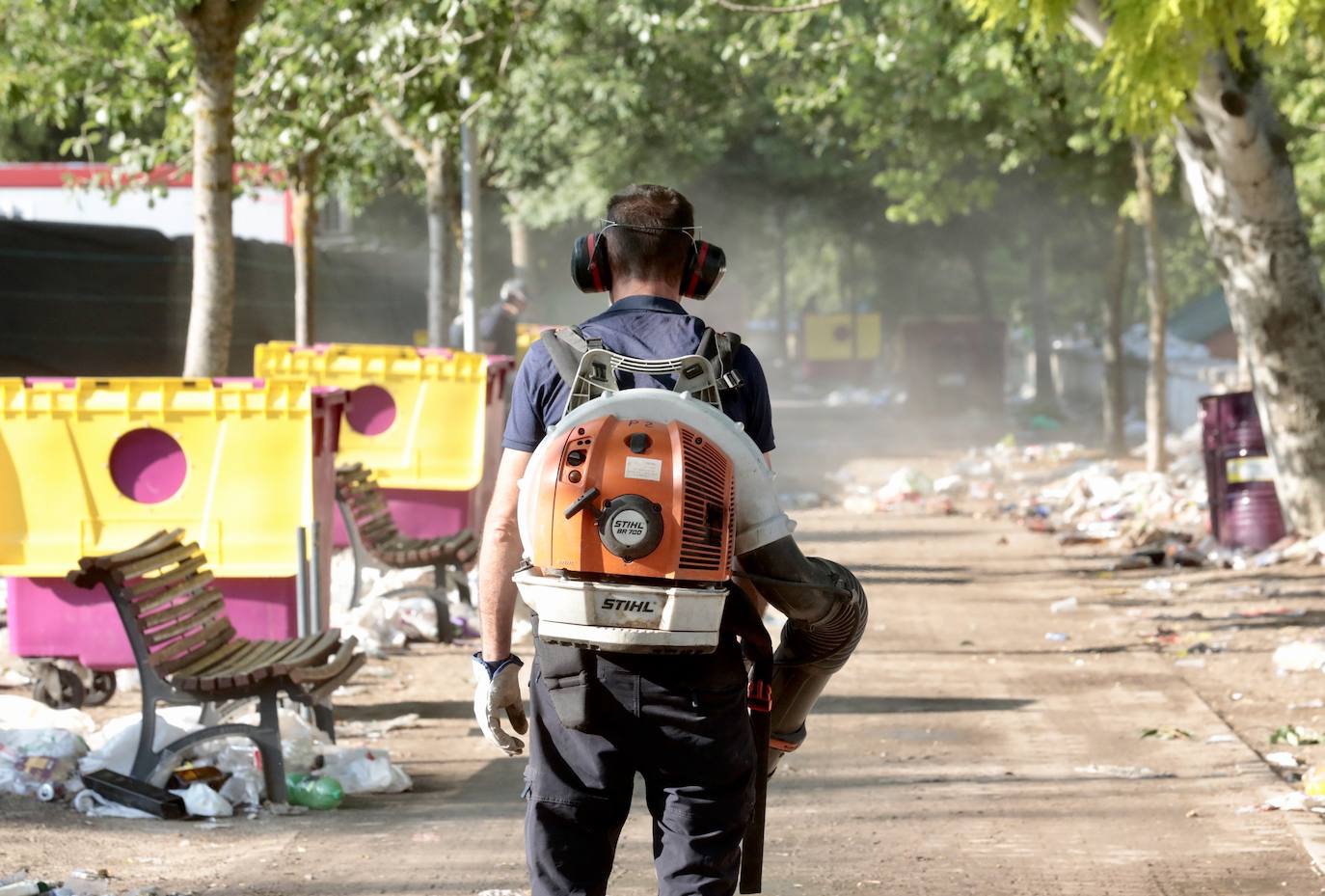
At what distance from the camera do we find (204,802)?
634cm

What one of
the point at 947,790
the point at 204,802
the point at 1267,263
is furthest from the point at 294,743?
the point at 1267,263

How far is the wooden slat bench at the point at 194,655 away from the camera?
6473 millimetres

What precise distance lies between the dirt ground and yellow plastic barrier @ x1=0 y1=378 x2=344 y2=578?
34.3 inches

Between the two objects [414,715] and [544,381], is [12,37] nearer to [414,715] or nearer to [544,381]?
[414,715]

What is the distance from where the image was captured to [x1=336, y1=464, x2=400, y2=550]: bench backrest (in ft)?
33.8

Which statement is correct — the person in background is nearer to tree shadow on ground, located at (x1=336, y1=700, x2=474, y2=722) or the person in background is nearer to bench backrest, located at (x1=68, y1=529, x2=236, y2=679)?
tree shadow on ground, located at (x1=336, y1=700, x2=474, y2=722)

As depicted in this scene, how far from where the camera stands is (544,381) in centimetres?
357

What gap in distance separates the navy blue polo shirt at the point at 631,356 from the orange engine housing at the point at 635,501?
0.20 metres

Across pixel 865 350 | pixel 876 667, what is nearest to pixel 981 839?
pixel 876 667

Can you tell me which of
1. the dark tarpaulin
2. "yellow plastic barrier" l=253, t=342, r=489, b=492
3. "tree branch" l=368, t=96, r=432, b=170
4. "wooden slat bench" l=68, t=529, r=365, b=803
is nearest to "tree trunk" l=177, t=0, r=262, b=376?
"yellow plastic barrier" l=253, t=342, r=489, b=492

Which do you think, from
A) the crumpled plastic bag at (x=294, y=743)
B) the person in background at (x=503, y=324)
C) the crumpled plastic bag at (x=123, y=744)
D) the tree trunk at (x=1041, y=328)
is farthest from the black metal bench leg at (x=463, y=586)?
the tree trunk at (x=1041, y=328)

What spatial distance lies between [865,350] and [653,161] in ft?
90.3

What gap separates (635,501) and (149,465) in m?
5.24

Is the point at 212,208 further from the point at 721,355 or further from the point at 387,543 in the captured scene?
the point at 721,355
